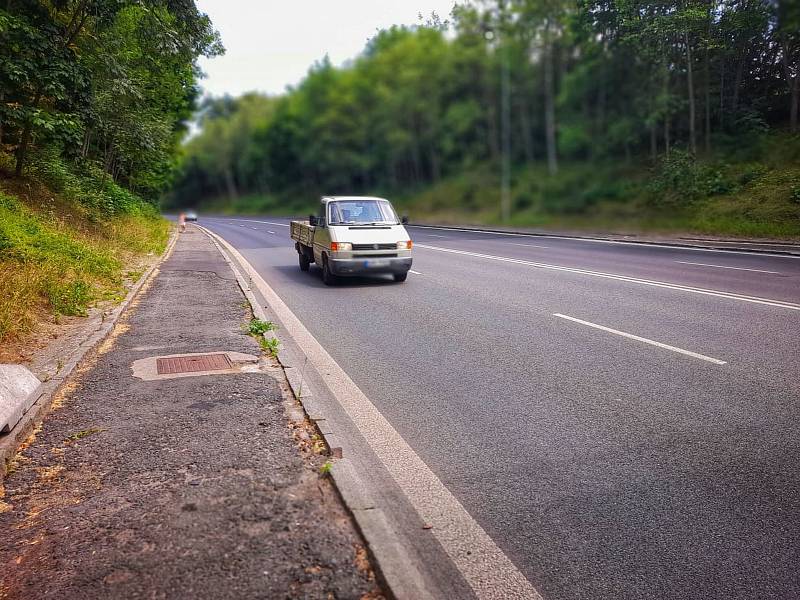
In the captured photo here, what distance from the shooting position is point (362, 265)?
40.9ft

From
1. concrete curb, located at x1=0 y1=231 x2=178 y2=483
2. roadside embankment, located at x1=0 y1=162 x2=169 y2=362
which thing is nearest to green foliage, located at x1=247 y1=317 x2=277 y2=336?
concrete curb, located at x1=0 y1=231 x2=178 y2=483

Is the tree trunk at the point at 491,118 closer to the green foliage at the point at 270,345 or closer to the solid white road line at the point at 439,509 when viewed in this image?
the green foliage at the point at 270,345

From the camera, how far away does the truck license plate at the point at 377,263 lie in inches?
491

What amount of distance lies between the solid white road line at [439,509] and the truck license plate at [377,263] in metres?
6.57

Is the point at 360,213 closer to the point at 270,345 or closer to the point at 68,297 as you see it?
the point at 68,297

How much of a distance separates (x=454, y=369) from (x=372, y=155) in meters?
65.9

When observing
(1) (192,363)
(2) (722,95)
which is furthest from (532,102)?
(1) (192,363)

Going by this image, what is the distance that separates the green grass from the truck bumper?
420 cm

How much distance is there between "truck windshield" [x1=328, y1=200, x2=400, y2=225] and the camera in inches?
524

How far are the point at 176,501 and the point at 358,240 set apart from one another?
9.36 meters

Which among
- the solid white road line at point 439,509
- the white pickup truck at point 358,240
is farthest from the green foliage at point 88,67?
the solid white road line at point 439,509

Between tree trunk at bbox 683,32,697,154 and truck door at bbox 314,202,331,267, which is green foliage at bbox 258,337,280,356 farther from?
tree trunk at bbox 683,32,697,154

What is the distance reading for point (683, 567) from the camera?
9.62 ft

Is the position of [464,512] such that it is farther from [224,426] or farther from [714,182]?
[714,182]
